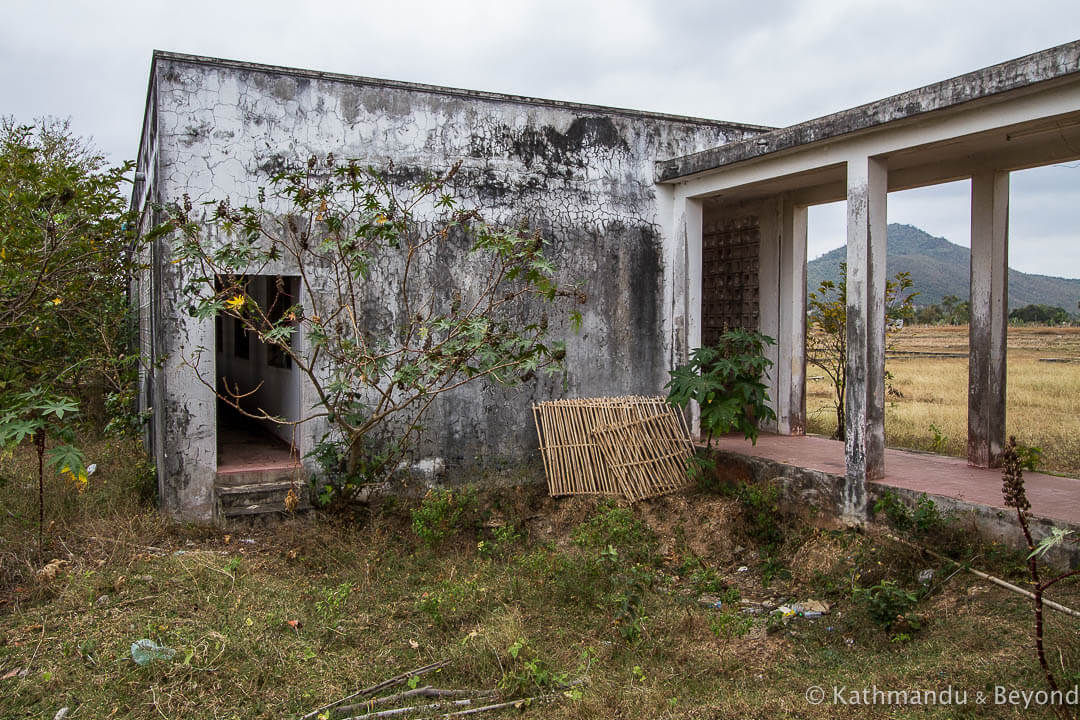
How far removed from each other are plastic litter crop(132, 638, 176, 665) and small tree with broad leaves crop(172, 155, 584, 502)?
222 centimetres

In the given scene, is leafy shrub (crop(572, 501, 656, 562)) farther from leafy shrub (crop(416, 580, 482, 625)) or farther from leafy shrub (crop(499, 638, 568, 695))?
leafy shrub (crop(499, 638, 568, 695))

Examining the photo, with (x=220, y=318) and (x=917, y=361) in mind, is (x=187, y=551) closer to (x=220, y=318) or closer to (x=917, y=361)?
(x=220, y=318)

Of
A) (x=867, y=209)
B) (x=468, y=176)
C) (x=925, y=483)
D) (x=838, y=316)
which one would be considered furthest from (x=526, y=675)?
(x=838, y=316)

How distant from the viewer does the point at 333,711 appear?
3.72 metres

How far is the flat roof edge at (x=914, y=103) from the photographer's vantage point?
4.68 metres

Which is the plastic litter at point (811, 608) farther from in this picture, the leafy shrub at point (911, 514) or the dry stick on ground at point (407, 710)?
the dry stick on ground at point (407, 710)

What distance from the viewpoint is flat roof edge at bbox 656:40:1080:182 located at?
4.68 m

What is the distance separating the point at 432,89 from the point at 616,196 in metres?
2.19

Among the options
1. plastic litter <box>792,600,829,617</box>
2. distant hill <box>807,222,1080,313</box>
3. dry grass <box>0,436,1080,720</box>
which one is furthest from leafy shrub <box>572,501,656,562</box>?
distant hill <box>807,222,1080,313</box>

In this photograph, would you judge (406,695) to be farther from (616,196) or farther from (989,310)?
(989,310)

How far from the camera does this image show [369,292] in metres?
7.15

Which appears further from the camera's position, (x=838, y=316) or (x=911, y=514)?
(x=838, y=316)

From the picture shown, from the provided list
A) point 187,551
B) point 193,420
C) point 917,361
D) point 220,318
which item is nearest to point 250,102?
point 193,420

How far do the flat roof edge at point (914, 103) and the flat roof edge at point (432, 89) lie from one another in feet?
3.01
